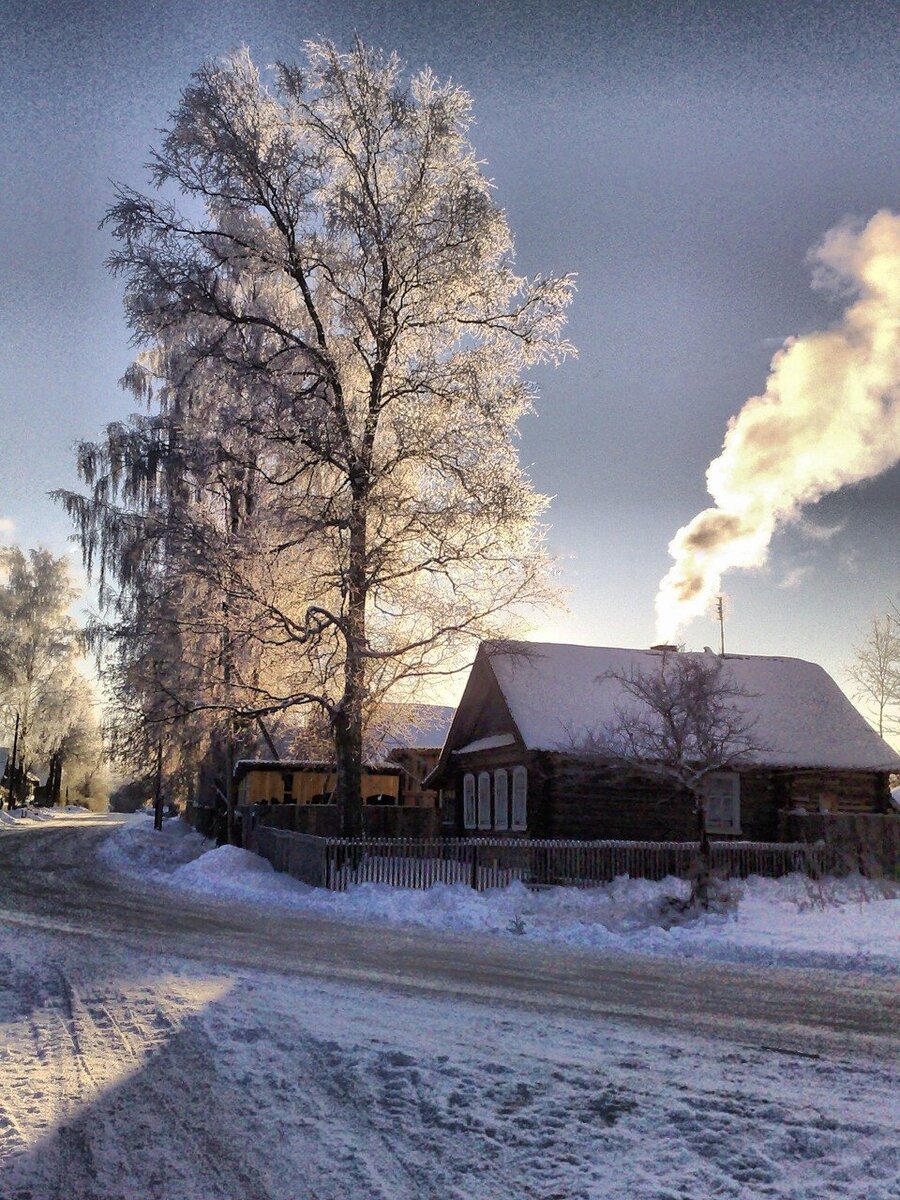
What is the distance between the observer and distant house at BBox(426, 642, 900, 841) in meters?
25.4

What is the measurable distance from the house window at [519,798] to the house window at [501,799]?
1.68ft

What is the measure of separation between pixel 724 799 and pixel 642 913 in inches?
433

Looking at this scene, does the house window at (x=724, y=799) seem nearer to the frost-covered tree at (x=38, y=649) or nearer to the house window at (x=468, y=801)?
the house window at (x=468, y=801)

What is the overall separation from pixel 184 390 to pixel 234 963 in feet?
70.1

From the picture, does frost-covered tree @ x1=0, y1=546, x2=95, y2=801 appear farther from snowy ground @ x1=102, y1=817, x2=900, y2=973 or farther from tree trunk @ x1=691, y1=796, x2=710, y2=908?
tree trunk @ x1=691, y1=796, x2=710, y2=908

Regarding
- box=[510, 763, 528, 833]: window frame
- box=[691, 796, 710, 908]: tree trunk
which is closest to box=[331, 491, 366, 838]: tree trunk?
box=[510, 763, 528, 833]: window frame

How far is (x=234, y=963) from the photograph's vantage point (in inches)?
432

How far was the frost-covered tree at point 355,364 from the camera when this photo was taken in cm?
2078

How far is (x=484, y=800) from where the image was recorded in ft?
96.8

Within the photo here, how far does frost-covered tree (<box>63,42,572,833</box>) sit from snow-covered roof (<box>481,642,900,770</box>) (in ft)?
16.5

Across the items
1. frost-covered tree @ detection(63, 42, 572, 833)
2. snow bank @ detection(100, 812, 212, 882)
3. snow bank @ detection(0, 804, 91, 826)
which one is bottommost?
snow bank @ detection(0, 804, 91, 826)

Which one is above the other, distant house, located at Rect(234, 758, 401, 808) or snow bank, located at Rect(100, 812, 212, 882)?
distant house, located at Rect(234, 758, 401, 808)

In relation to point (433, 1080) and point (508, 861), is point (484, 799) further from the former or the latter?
point (433, 1080)

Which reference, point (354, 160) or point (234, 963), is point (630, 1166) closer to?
point (234, 963)
